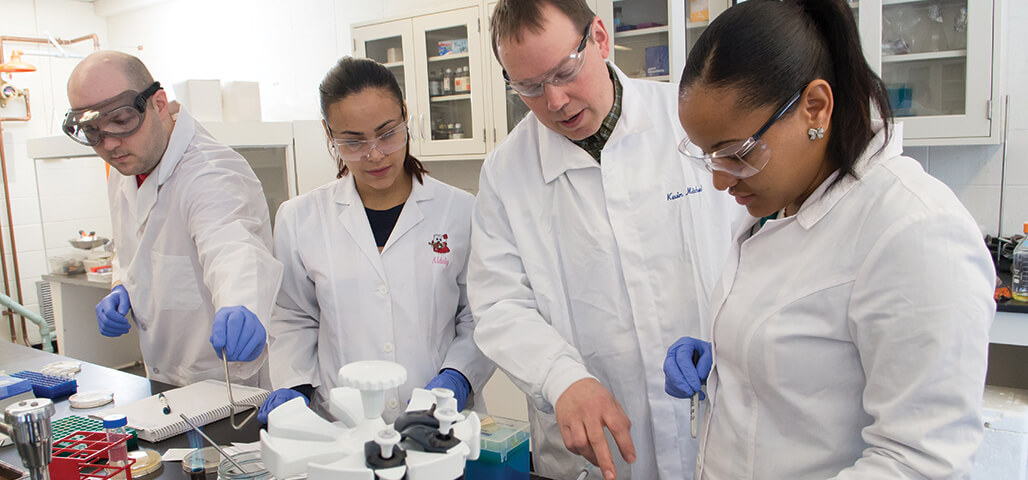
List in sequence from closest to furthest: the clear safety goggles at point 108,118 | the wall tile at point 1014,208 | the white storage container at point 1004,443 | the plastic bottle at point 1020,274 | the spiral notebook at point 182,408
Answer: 1. the spiral notebook at point 182,408
2. the clear safety goggles at point 108,118
3. the white storage container at point 1004,443
4. the plastic bottle at point 1020,274
5. the wall tile at point 1014,208

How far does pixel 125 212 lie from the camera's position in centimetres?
213

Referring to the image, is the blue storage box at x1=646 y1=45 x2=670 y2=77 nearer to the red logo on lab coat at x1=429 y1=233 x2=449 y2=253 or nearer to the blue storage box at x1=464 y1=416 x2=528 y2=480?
the red logo on lab coat at x1=429 y1=233 x2=449 y2=253

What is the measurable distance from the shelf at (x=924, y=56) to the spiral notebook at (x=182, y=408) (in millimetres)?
2724

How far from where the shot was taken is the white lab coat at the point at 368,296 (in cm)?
173

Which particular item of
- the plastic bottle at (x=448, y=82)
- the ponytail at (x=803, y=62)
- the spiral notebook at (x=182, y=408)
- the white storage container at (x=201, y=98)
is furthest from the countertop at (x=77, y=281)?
the ponytail at (x=803, y=62)

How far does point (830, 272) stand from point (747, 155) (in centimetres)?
19

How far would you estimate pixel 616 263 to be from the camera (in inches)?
57.2

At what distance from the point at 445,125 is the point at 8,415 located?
2.98 meters

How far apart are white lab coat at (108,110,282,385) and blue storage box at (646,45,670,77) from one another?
185cm

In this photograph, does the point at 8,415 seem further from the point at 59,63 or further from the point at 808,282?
the point at 59,63

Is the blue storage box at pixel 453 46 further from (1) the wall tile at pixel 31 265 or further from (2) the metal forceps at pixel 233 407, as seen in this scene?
(1) the wall tile at pixel 31 265

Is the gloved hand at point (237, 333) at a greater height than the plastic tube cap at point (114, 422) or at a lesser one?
greater

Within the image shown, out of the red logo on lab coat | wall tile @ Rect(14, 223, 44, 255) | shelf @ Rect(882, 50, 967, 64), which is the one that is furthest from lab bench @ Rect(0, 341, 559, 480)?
wall tile @ Rect(14, 223, 44, 255)

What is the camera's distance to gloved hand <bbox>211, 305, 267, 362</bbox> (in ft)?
4.68
